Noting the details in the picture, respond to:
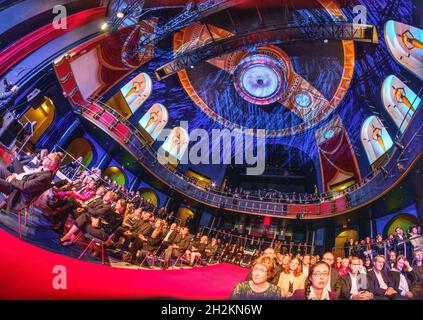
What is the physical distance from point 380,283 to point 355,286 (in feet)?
1.73

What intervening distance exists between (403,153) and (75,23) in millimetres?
10726

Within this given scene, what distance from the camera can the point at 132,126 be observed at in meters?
11.9

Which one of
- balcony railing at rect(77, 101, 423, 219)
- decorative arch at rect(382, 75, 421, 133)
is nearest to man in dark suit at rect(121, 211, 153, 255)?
balcony railing at rect(77, 101, 423, 219)

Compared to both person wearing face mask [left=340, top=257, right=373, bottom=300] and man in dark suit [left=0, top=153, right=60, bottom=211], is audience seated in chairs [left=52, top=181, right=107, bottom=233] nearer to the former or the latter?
man in dark suit [left=0, top=153, right=60, bottom=211]

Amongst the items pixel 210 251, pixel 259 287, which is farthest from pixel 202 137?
pixel 259 287

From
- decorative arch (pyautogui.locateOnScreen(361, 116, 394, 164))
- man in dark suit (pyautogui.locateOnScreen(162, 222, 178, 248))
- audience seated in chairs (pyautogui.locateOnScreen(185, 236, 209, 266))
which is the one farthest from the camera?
decorative arch (pyautogui.locateOnScreen(361, 116, 394, 164))

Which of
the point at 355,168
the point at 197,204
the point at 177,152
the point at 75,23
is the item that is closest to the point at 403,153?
the point at 355,168

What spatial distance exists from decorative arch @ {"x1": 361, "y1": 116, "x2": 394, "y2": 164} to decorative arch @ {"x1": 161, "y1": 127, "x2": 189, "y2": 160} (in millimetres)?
7698

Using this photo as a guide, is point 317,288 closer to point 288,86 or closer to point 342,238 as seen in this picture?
point 342,238

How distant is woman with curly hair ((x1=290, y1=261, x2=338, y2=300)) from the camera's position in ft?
16.6

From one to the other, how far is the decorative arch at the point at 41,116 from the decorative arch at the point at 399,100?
11.7 metres

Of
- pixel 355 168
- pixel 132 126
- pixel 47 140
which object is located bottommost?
pixel 47 140
